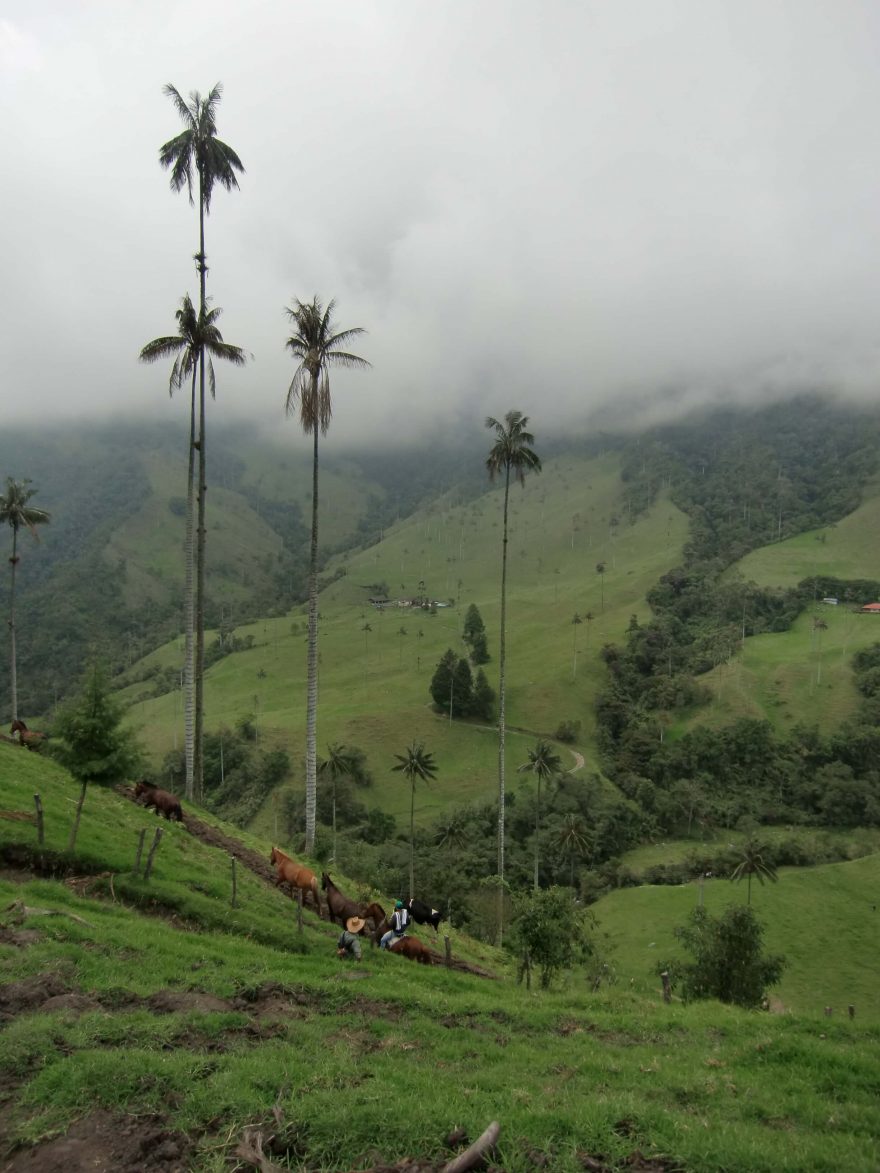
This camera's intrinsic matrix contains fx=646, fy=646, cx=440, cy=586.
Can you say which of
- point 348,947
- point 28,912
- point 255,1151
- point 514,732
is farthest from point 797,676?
point 255,1151

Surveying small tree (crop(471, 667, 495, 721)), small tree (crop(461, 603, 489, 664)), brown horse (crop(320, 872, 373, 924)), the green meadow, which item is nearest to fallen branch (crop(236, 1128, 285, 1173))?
brown horse (crop(320, 872, 373, 924))

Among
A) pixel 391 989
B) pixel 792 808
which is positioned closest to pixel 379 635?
pixel 792 808

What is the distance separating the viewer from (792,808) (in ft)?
335

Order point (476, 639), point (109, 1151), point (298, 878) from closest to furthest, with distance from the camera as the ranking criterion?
point (109, 1151) < point (298, 878) < point (476, 639)

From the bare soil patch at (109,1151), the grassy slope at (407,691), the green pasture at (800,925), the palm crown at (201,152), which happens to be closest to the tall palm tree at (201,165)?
the palm crown at (201,152)

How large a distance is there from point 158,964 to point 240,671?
163147mm

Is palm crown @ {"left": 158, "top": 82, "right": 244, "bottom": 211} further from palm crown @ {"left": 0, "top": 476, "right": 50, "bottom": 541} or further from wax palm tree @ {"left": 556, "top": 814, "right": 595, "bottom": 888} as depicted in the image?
wax palm tree @ {"left": 556, "top": 814, "right": 595, "bottom": 888}

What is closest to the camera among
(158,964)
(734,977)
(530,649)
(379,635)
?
(158,964)

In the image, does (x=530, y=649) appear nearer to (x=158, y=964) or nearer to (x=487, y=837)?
(x=487, y=837)

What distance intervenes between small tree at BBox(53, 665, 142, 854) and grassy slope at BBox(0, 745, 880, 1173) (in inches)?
111

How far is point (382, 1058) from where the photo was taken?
31.4ft

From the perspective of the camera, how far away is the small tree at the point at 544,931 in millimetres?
21062

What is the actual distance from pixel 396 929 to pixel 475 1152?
12.0 m

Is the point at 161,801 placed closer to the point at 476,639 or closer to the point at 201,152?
the point at 201,152
